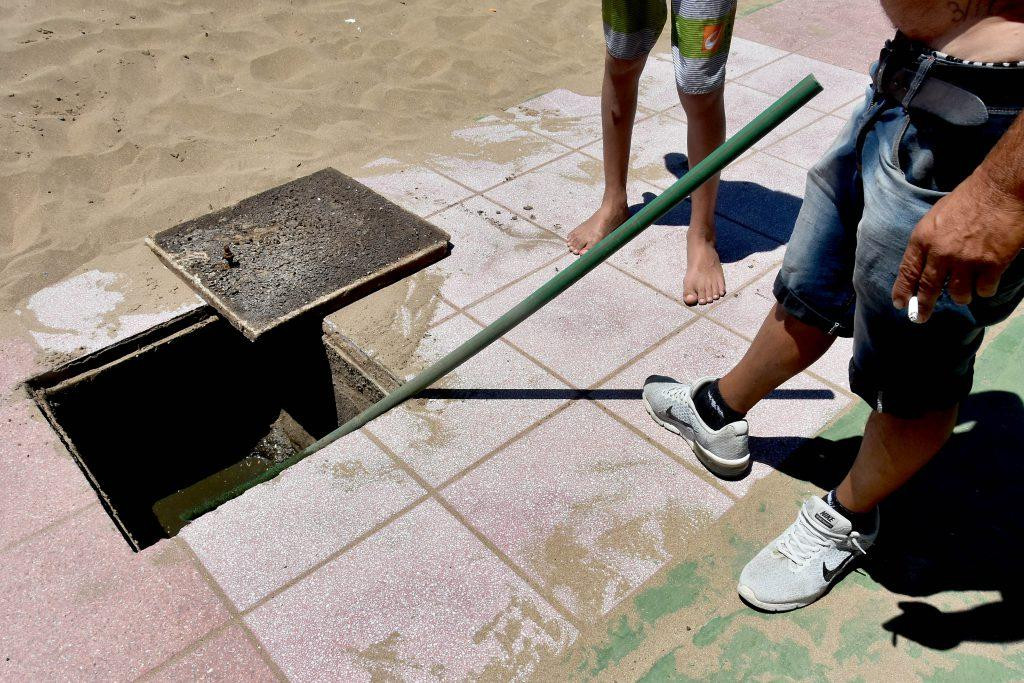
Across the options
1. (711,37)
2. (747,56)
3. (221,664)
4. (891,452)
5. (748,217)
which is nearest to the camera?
(891,452)

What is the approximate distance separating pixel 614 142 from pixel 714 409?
1340 millimetres

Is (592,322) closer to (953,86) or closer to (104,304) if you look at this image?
(953,86)

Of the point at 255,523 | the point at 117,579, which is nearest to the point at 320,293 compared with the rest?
the point at 255,523

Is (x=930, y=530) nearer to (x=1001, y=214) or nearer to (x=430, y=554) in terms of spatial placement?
(x=1001, y=214)

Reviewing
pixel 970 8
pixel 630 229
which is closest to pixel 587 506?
pixel 630 229

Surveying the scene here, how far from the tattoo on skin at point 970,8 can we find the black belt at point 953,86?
0.23ft

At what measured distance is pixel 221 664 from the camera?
1.82 m

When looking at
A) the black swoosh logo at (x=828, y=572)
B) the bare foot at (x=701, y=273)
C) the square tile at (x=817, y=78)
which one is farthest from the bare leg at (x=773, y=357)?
the square tile at (x=817, y=78)

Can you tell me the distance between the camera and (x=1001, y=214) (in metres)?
1.23

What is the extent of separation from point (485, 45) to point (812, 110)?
7.02ft

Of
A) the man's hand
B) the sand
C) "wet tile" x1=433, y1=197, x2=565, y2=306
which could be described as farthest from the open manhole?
the man's hand

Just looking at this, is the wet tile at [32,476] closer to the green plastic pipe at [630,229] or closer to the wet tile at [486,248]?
the green plastic pipe at [630,229]

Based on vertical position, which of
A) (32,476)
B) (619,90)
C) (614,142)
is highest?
(619,90)

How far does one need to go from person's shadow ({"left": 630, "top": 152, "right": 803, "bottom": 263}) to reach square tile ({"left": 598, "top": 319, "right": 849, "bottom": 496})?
21.7 inches
